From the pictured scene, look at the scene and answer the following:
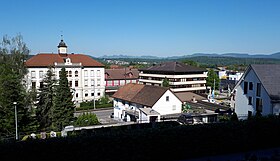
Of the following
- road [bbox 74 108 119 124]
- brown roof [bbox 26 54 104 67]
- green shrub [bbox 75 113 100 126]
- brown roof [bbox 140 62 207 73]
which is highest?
brown roof [bbox 26 54 104 67]

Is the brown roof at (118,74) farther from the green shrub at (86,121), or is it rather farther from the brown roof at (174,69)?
the green shrub at (86,121)

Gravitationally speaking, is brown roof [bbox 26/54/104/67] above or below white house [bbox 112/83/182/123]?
above

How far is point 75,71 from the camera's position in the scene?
5228cm

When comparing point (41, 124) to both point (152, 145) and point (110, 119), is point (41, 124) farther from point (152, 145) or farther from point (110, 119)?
point (152, 145)

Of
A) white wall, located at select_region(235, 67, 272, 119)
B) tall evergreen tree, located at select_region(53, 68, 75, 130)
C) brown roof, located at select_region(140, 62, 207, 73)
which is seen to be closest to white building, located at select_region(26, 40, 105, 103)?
brown roof, located at select_region(140, 62, 207, 73)

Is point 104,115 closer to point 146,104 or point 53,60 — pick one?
point 146,104

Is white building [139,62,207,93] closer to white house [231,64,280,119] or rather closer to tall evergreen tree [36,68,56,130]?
white house [231,64,280,119]

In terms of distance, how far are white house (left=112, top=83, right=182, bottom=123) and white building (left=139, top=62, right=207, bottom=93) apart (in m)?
24.3

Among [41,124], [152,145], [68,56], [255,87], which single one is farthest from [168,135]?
[68,56]

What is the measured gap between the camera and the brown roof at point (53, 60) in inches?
1946

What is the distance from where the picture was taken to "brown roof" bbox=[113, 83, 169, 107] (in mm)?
31922

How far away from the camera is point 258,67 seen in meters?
28.1

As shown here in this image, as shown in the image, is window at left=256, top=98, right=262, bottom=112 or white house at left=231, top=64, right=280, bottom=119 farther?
window at left=256, top=98, right=262, bottom=112

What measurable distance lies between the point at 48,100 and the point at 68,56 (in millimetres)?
24898
